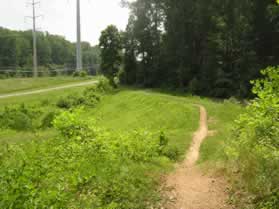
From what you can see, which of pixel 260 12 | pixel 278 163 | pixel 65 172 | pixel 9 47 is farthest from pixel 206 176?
pixel 9 47

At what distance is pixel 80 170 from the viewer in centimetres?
630

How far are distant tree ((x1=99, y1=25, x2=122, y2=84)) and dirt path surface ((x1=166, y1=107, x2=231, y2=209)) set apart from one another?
2534 centimetres

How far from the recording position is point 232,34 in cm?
2558

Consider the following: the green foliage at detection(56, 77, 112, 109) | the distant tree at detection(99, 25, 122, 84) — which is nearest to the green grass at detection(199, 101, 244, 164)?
the green foliage at detection(56, 77, 112, 109)

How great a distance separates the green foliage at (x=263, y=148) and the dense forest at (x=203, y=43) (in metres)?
17.6

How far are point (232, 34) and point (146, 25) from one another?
9.01m

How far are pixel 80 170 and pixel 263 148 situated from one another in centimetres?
313

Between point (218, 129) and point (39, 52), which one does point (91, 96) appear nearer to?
point (218, 129)

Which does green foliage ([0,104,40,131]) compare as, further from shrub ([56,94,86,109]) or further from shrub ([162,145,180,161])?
shrub ([162,145,180,161])

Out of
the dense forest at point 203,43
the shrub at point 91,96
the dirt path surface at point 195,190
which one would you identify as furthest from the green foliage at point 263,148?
the shrub at point 91,96

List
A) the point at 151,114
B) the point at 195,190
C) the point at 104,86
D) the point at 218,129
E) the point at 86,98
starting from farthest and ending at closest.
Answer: the point at 104,86
the point at 86,98
the point at 151,114
the point at 218,129
the point at 195,190

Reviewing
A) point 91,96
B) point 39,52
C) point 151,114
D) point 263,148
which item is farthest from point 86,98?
point 39,52

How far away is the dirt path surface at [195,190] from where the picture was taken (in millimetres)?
6738

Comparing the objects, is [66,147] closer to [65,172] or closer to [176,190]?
[65,172]
